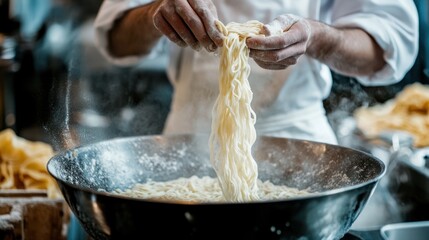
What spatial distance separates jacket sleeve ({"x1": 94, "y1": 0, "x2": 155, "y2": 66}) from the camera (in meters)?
2.48

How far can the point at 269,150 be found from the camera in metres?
1.99

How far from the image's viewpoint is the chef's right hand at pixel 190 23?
158 centimetres

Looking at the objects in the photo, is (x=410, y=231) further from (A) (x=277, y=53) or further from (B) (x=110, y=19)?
(B) (x=110, y=19)

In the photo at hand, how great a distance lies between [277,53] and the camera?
1.58 m

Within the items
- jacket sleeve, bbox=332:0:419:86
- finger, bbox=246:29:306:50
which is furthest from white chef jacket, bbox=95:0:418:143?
finger, bbox=246:29:306:50

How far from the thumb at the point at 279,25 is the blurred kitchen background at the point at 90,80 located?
0.87 metres

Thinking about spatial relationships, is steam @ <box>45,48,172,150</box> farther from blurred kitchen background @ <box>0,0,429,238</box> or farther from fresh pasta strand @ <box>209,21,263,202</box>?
fresh pasta strand @ <box>209,21,263,202</box>

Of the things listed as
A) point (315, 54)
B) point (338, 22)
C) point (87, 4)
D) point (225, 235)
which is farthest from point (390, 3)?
point (87, 4)

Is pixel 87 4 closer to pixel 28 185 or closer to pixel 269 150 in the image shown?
pixel 28 185

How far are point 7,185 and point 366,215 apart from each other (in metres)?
1.40

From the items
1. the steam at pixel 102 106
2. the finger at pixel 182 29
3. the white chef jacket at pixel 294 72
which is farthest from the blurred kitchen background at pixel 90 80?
the finger at pixel 182 29

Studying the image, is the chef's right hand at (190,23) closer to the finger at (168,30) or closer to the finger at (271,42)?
the finger at (168,30)

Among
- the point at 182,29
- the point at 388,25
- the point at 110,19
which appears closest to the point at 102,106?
the point at 110,19

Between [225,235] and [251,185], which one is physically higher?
[225,235]
